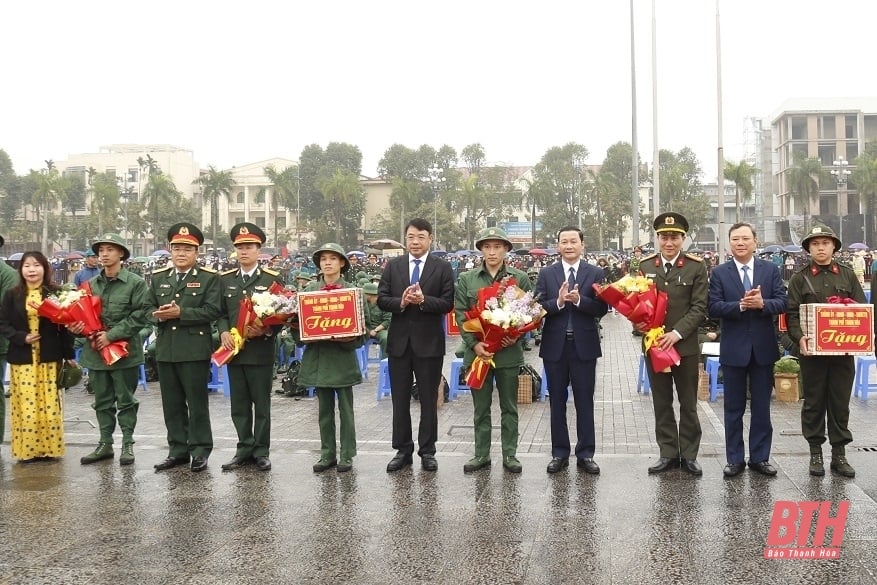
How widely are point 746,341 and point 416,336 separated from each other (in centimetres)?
261

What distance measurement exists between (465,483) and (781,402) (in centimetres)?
544

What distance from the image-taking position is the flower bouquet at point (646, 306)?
21.7 feet

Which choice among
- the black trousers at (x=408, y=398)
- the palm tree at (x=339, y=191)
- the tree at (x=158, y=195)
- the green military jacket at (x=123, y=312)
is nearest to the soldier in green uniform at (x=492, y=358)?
the black trousers at (x=408, y=398)

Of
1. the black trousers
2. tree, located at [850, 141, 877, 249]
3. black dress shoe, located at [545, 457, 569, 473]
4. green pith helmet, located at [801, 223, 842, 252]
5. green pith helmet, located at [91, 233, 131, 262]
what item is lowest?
black dress shoe, located at [545, 457, 569, 473]

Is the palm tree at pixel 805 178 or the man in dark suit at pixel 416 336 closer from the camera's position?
the man in dark suit at pixel 416 336

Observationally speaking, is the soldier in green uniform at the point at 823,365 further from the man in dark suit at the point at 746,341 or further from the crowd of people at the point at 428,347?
the man in dark suit at the point at 746,341

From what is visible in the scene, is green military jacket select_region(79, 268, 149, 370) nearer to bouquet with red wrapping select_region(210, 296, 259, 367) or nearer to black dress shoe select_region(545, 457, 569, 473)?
bouquet with red wrapping select_region(210, 296, 259, 367)

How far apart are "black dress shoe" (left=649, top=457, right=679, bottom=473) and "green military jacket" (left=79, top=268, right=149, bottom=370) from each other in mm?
4425

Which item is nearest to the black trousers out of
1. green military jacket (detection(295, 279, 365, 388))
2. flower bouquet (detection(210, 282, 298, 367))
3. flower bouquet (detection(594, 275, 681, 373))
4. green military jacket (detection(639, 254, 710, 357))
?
green military jacket (detection(295, 279, 365, 388))

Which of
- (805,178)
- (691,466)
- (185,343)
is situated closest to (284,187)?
(805,178)

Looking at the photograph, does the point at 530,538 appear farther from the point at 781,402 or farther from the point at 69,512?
the point at 781,402

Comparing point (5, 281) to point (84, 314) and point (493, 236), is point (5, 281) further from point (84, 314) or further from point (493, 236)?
point (493, 236)

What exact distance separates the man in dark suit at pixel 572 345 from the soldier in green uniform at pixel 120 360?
3.51 meters

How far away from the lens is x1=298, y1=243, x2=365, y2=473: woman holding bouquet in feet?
23.3
